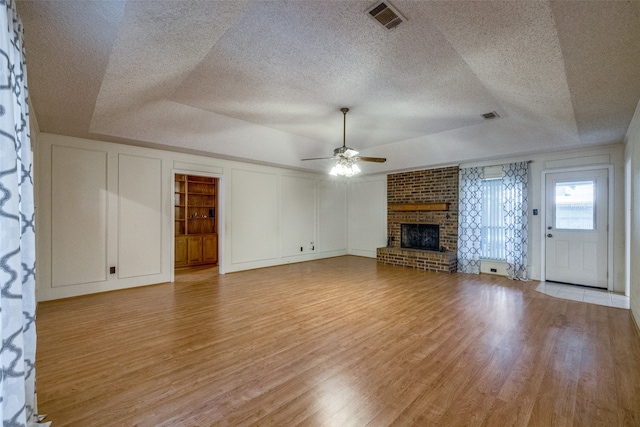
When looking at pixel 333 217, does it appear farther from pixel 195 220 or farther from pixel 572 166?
pixel 572 166

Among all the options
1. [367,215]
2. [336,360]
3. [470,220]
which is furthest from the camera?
[367,215]

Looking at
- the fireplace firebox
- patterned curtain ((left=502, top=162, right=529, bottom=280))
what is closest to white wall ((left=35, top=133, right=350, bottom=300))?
the fireplace firebox

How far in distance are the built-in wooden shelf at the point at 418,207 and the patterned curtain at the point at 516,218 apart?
1.24m

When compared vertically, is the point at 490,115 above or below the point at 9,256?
above

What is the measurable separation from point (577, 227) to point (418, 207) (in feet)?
9.67

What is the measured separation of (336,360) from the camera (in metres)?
2.58

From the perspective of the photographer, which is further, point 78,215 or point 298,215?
point 298,215

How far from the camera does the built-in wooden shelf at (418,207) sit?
22.0 feet

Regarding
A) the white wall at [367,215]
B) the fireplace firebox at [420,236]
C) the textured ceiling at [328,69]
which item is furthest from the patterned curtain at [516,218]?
the white wall at [367,215]

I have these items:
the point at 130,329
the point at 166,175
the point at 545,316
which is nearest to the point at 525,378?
the point at 545,316

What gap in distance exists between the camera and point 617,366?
2484 millimetres

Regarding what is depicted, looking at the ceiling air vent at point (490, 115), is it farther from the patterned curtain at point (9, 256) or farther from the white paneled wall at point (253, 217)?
the patterned curtain at point (9, 256)

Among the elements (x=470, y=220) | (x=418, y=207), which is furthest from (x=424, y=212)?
(x=470, y=220)

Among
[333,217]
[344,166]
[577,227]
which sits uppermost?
[344,166]
